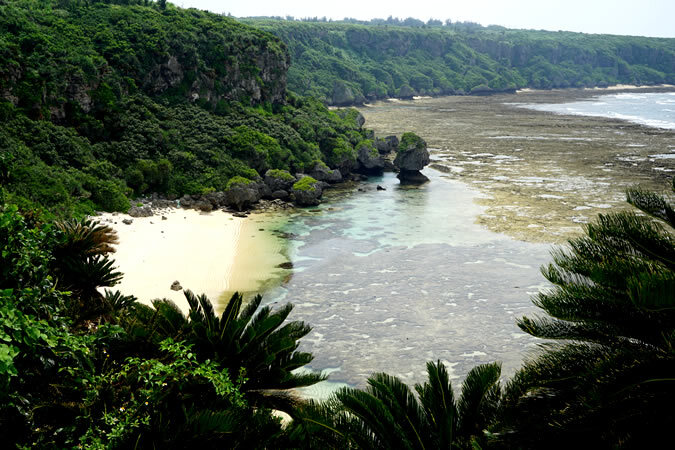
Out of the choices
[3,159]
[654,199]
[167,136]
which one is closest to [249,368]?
[3,159]

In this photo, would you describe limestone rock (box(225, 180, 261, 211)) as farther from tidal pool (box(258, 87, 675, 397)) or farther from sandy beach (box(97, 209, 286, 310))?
tidal pool (box(258, 87, 675, 397))

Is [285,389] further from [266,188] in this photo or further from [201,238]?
[266,188]

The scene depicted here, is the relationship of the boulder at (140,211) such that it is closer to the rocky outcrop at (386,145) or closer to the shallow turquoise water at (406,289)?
the shallow turquoise water at (406,289)

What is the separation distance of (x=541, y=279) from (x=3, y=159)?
27663 millimetres

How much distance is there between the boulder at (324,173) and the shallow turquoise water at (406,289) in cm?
1100

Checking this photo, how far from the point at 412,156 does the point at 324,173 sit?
10.2 metres

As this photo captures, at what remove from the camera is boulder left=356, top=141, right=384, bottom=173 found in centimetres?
6406

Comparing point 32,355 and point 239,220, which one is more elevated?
point 32,355

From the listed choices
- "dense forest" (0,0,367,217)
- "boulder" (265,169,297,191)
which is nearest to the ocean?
"dense forest" (0,0,367,217)

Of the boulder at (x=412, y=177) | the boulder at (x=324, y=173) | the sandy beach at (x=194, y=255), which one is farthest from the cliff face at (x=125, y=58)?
the boulder at (x=412, y=177)

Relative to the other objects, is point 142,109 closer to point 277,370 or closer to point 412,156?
point 412,156

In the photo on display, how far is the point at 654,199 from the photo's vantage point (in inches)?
384

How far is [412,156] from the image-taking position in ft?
197

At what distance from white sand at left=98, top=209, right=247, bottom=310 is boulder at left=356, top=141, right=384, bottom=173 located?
81.8 feet
